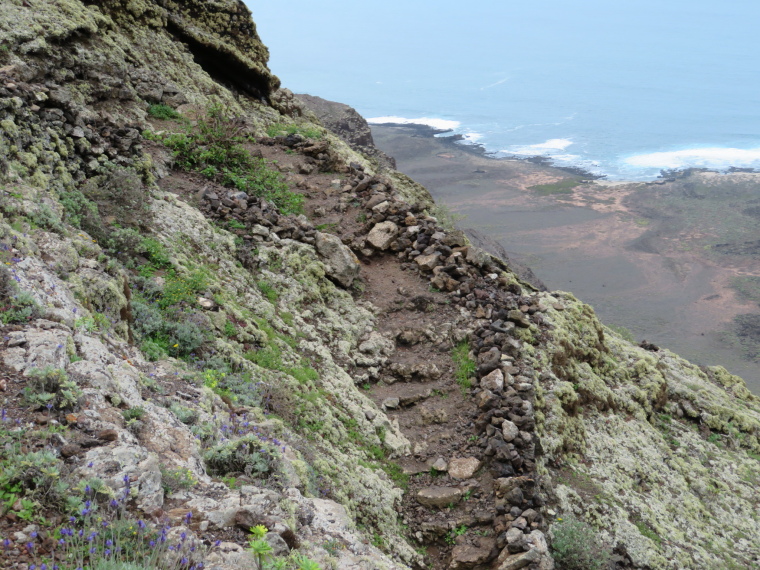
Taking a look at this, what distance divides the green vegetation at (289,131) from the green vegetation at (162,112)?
9.32 feet

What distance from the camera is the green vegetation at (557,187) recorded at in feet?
182

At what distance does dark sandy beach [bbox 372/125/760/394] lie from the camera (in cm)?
3507

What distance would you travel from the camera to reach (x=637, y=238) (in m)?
46.5

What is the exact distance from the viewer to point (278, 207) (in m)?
11.5

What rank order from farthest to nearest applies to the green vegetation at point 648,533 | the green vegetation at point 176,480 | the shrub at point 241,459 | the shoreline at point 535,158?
the shoreline at point 535,158
the green vegetation at point 648,533
the shrub at point 241,459
the green vegetation at point 176,480

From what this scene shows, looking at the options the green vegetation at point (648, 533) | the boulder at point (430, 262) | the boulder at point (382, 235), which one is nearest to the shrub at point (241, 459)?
the green vegetation at point (648, 533)

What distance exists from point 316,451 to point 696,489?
25.8 feet

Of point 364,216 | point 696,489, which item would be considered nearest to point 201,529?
point 364,216

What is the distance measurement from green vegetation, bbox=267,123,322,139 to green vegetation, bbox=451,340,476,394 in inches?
317

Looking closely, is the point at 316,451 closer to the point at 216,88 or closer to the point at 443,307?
the point at 443,307

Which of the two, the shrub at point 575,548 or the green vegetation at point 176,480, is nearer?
the green vegetation at point 176,480

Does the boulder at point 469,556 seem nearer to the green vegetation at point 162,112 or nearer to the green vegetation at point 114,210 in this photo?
the green vegetation at point 114,210

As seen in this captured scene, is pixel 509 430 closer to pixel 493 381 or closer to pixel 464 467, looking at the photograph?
pixel 464 467

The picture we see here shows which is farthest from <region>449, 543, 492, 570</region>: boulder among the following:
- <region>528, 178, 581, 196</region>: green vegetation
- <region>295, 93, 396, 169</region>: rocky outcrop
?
<region>528, 178, 581, 196</region>: green vegetation
